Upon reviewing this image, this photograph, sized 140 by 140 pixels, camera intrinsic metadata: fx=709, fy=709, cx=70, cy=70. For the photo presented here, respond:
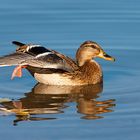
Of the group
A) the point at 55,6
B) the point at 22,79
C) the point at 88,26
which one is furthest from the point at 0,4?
the point at 22,79

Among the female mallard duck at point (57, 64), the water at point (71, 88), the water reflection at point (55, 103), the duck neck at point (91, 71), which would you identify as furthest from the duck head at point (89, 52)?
the water reflection at point (55, 103)

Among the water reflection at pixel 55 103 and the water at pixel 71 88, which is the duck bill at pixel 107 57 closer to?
the water at pixel 71 88

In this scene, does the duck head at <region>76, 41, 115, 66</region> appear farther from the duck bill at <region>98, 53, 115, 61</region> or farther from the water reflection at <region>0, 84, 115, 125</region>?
the water reflection at <region>0, 84, 115, 125</region>

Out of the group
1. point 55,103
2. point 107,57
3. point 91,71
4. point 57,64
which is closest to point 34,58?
point 57,64

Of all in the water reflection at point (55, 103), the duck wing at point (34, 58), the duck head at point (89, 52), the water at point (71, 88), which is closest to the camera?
the water at point (71, 88)

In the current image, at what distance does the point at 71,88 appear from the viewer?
12.6 metres

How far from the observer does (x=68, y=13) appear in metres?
16.4

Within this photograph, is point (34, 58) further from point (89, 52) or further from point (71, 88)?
point (89, 52)

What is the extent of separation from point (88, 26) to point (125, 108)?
5091 millimetres

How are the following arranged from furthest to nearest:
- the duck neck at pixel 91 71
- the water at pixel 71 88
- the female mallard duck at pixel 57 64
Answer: the duck neck at pixel 91 71
the female mallard duck at pixel 57 64
the water at pixel 71 88

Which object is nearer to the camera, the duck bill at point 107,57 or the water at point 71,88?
the water at point 71,88

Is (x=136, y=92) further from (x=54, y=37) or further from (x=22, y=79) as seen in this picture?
(x=54, y=37)

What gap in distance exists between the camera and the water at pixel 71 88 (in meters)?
9.93

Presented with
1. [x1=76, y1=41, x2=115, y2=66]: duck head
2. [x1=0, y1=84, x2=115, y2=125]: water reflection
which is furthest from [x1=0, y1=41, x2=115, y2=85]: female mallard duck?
[x1=0, y1=84, x2=115, y2=125]: water reflection
